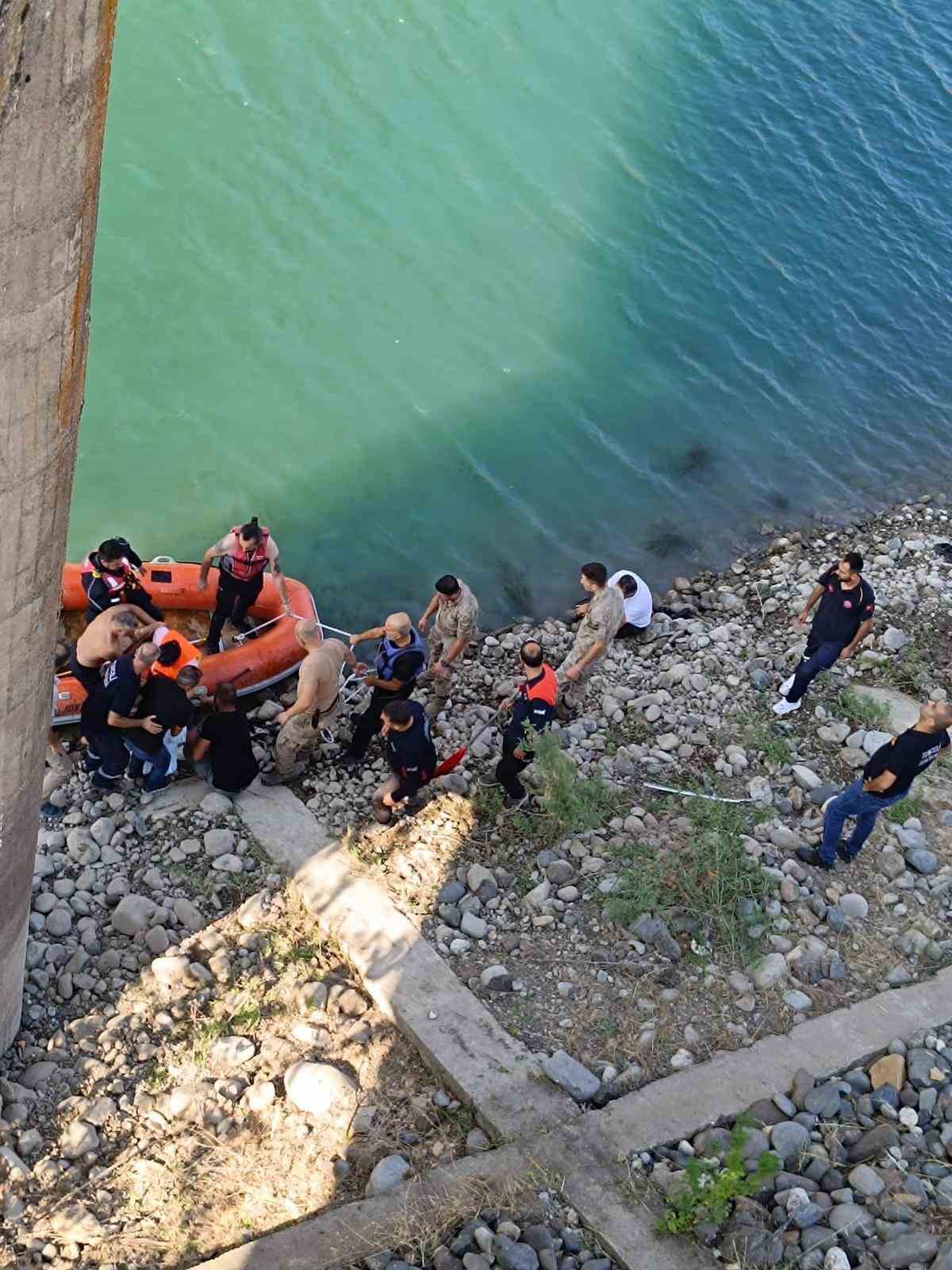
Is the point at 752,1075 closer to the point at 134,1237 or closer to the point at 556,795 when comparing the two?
the point at 556,795

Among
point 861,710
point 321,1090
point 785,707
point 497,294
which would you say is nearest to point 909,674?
point 861,710

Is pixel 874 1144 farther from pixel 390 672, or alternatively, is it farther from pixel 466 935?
pixel 390 672

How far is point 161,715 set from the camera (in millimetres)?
8570

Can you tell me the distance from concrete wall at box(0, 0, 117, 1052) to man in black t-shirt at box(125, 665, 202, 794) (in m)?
2.58

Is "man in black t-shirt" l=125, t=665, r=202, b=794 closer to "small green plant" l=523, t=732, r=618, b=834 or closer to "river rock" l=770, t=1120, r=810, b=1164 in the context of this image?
"small green plant" l=523, t=732, r=618, b=834

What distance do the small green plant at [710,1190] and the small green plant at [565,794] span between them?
2.84 m

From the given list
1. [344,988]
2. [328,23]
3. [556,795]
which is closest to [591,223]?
[328,23]

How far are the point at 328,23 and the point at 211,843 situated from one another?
14.9 m

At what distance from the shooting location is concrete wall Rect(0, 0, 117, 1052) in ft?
13.3

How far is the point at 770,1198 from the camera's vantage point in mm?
6219

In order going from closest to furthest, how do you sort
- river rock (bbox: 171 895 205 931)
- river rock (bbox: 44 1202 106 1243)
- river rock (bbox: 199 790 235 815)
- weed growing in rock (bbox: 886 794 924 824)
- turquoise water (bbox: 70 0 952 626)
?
1. river rock (bbox: 44 1202 106 1243)
2. river rock (bbox: 171 895 205 931)
3. river rock (bbox: 199 790 235 815)
4. weed growing in rock (bbox: 886 794 924 824)
5. turquoise water (bbox: 70 0 952 626)

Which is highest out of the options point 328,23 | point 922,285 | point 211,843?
point 328,23

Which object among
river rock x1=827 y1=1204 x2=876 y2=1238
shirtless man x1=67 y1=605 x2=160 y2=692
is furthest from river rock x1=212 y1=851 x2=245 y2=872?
river rock x1=827 y1=1204 x2=876 y2=1238

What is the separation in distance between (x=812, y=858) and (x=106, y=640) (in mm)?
5125
